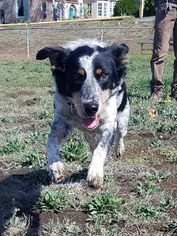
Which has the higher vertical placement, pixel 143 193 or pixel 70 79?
pixel 70 79

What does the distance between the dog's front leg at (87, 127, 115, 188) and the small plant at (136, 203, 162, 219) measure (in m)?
0.47

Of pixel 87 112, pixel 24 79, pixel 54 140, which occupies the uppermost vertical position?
pixel 87 112

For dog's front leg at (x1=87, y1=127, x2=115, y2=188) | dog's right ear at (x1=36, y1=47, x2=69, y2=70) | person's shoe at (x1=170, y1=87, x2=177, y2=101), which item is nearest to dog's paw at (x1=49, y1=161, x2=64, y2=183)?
dog's front leg at (x1=87, y1=127, x2=115, y2=188)

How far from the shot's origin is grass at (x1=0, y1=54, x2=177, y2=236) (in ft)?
13.0

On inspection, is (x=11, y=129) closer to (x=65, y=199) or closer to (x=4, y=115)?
(x=4, y=115)

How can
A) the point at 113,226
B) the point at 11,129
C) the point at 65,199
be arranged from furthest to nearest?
the point at 11,129 < the point at 65,199 < the point at 113,226

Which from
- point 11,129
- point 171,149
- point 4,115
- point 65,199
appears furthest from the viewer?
point 4,115

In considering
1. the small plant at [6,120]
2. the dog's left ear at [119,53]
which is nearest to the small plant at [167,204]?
the dog's left ear at [119,53]

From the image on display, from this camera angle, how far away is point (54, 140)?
172 inches

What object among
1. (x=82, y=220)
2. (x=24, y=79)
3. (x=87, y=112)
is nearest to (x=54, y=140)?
(x=87, y=112)

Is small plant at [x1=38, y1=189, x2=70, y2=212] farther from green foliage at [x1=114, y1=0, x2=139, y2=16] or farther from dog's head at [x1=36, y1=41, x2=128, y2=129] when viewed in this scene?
green foliage at [x1=114, y1=0, x2=139, y2=16]

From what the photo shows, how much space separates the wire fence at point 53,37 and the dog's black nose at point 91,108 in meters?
20.0

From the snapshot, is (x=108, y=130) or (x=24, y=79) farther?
(x=24, y=79)

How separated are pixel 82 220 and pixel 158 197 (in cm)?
71
